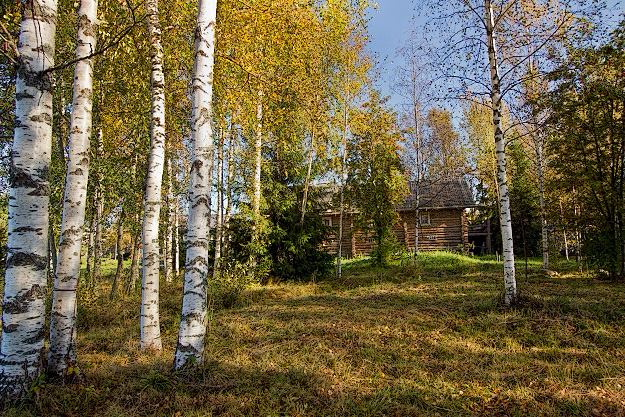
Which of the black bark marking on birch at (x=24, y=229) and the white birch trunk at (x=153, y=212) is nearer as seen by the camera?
the black bark marking on birch at (x=24, y=229)

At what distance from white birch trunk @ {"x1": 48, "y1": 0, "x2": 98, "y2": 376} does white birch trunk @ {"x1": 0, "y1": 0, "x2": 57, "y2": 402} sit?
0.51 metres

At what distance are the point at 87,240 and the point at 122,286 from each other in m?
2.30

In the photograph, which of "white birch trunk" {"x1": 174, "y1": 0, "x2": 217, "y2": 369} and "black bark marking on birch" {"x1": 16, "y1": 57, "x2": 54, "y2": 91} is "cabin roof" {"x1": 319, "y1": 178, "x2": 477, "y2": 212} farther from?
"black bark marking on birch" {"x1": 16, "y1": 57, "x2": 54, "y2": 91}

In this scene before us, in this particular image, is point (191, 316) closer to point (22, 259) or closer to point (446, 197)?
point (22, 259)

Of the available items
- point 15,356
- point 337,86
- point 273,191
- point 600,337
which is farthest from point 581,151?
point 15,356

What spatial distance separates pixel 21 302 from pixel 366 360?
14.0ft

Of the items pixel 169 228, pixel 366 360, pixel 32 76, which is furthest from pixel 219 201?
pixel 32 76

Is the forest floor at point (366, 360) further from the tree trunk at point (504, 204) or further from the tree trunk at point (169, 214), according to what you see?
the tree trunk at point (169, 214)

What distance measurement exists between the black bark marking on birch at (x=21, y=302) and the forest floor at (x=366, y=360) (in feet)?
2.49

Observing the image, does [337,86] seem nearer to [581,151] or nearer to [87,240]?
[581,151]

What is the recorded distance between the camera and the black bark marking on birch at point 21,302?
3088 millimetres

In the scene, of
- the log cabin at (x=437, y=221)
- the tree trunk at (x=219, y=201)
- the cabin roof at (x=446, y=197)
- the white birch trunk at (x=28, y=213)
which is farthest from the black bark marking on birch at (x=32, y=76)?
the log cabin at (x=437, y=221)

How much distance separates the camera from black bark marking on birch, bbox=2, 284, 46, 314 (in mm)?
3088

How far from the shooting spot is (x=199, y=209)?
403 cm
